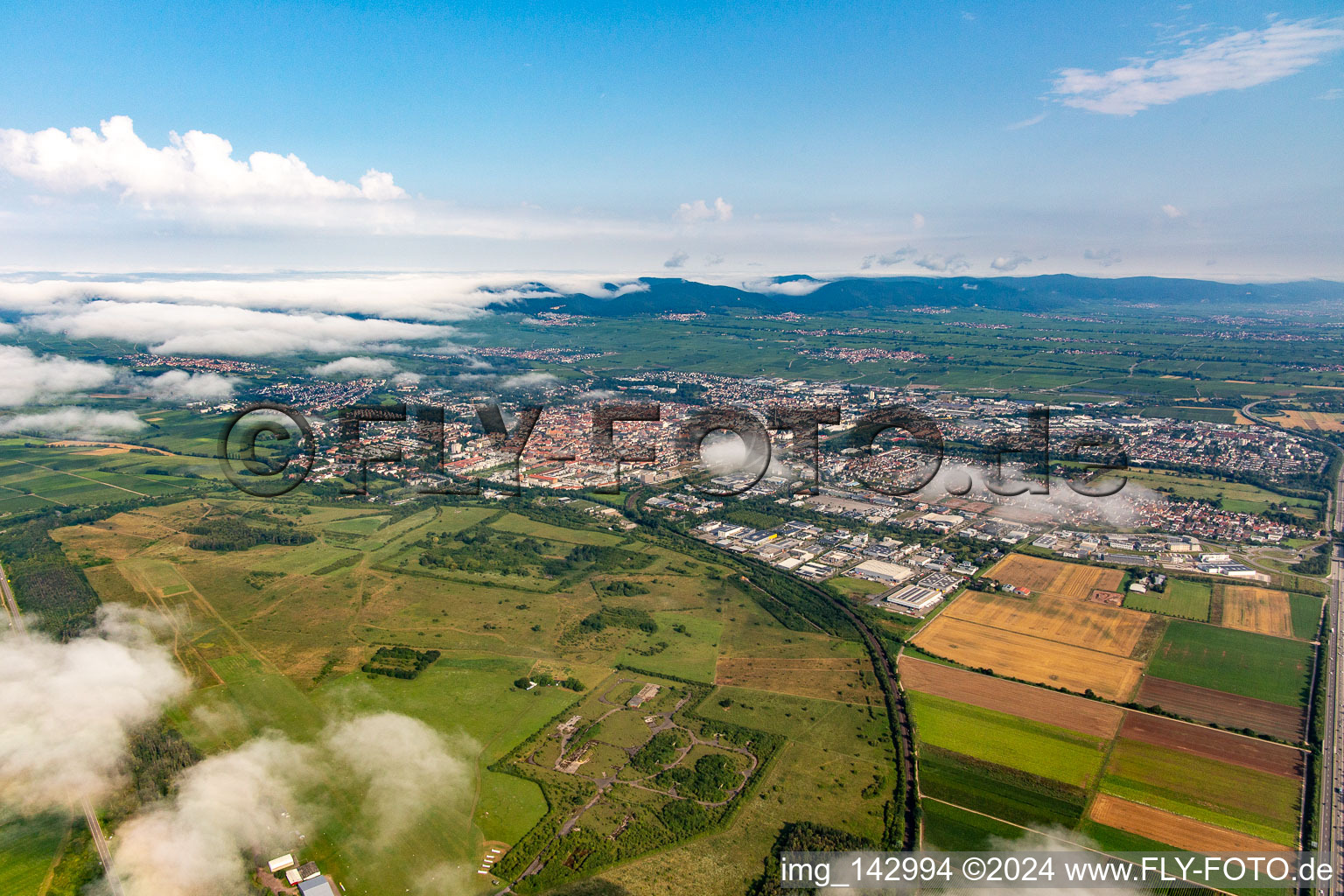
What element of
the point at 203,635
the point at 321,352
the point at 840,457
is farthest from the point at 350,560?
the point at 321,352

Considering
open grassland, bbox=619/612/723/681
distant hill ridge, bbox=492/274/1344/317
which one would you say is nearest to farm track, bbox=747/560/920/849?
open grassland, bbox=619/612/723/681

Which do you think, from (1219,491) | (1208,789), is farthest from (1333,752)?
(1219,491)

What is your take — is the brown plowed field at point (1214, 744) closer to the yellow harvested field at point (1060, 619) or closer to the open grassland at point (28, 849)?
the yellow harvested field at point (1060, 619)

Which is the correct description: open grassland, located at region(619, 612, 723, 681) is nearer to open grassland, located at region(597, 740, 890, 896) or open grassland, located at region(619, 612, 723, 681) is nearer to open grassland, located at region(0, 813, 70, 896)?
open grassland, located at region(597, 740, 890, 896)

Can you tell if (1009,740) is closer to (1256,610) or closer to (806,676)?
(806,676)

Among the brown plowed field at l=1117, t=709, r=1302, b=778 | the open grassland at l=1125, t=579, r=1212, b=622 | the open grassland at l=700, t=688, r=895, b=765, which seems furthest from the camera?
the open grassland at l=1125, t=579, r=1212, b=622
